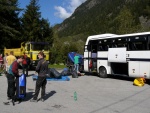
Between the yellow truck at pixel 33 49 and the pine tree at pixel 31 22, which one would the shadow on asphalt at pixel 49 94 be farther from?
the pine tree at pixel 31 22

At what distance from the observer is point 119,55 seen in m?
17.8

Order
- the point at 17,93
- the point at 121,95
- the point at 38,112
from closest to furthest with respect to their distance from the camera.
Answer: the point at 38,112
the point at 17,93
the point at 121,95

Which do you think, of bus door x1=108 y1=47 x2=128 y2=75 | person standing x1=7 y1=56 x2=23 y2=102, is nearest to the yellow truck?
bus door x1=108 y1=47 x2=128 y2=75

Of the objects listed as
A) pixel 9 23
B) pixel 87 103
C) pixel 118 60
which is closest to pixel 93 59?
pixel 118 60

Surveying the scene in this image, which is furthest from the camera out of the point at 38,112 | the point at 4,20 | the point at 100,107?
the point at 4,20

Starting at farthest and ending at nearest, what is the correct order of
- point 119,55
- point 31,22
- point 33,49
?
point 31,22 → point 33,49 → point 119,55

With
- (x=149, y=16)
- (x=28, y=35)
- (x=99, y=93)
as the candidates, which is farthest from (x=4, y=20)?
(x=99, y=93)

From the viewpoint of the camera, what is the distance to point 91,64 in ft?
68.6

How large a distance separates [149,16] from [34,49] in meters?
31.1

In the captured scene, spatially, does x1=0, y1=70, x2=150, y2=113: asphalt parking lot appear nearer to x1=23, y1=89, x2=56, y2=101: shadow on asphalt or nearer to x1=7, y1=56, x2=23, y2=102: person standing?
x1=23, y1=89, x2=56, y2=101: shadow on asphalt

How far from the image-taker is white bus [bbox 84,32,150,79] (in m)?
16.3

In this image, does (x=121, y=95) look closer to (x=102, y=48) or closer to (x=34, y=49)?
(x=102, y=48)

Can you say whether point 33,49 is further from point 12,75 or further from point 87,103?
point 87,103

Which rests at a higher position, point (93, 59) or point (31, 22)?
point (31, 22)
